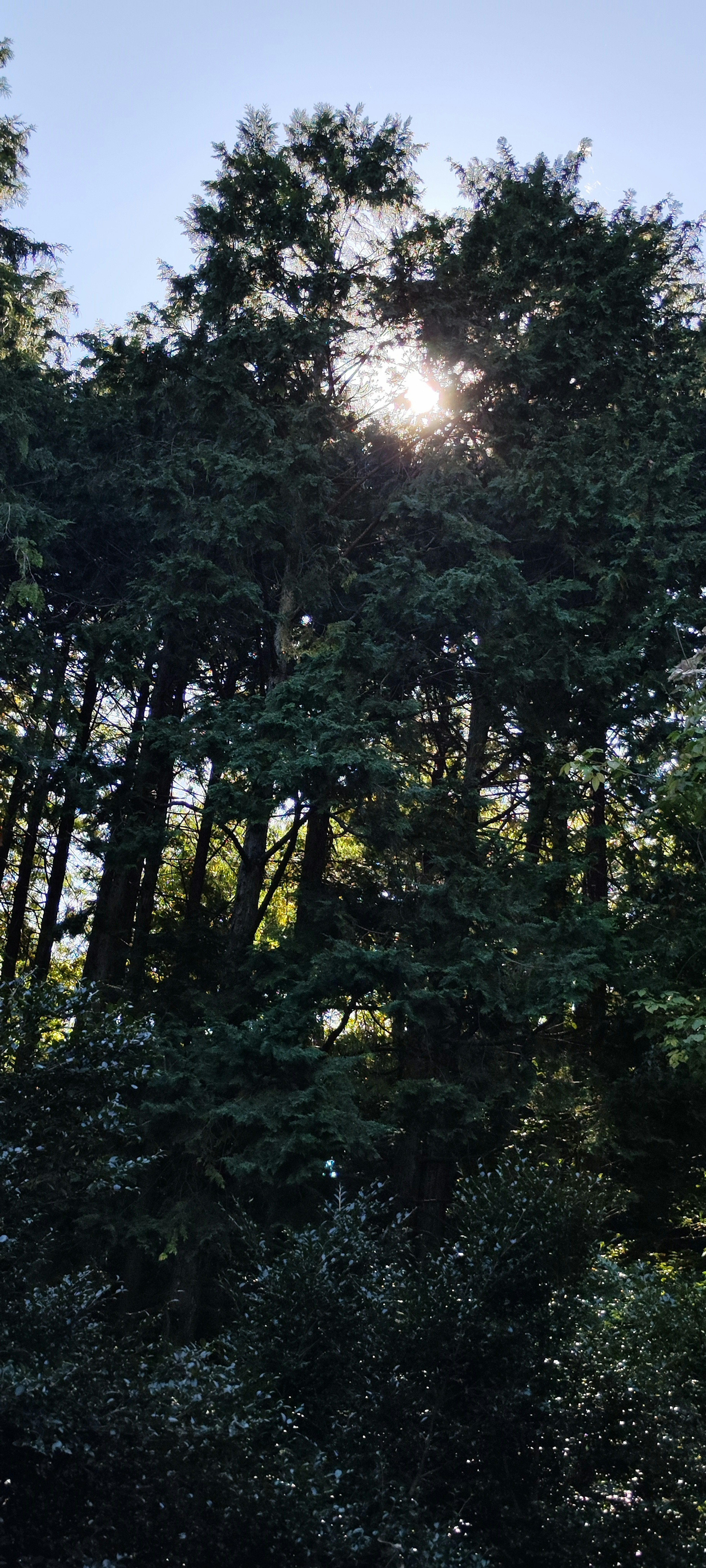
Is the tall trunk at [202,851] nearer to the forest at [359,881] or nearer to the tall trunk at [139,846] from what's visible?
the forest at [359,881]

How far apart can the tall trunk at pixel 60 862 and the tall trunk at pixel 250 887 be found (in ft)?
6.45

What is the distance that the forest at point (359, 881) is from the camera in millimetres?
6480

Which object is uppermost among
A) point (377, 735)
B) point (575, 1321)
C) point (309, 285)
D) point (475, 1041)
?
point (309, 285)

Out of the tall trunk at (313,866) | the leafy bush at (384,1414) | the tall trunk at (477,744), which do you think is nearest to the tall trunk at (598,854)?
the tall trunk at (477,744)

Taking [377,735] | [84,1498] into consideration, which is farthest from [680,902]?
[84,1498]

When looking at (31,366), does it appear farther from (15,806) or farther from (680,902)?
(680,902)

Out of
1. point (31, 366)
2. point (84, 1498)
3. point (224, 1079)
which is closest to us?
point (84, 1498)

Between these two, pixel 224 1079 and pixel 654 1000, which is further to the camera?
pixel 224 1079

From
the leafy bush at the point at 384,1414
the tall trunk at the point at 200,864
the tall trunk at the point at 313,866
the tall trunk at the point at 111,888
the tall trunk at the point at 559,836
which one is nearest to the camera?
the leafy bush at the point at 384,1414

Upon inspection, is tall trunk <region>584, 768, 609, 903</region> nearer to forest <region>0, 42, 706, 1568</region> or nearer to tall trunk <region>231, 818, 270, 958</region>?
forest <region>0, 42, 706, 1568</region>

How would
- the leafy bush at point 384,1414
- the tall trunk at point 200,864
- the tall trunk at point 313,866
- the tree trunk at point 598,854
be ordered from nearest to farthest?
the leafy bush at point 384,1414 < the tall trunk at point 313,866 < the tall trunk at point 200,864 < the tree trunk at point 598,854

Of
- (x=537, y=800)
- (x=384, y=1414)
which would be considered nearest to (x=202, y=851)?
(x=537, y=800)

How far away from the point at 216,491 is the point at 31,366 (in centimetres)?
252

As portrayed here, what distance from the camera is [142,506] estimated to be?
46.9 feet
